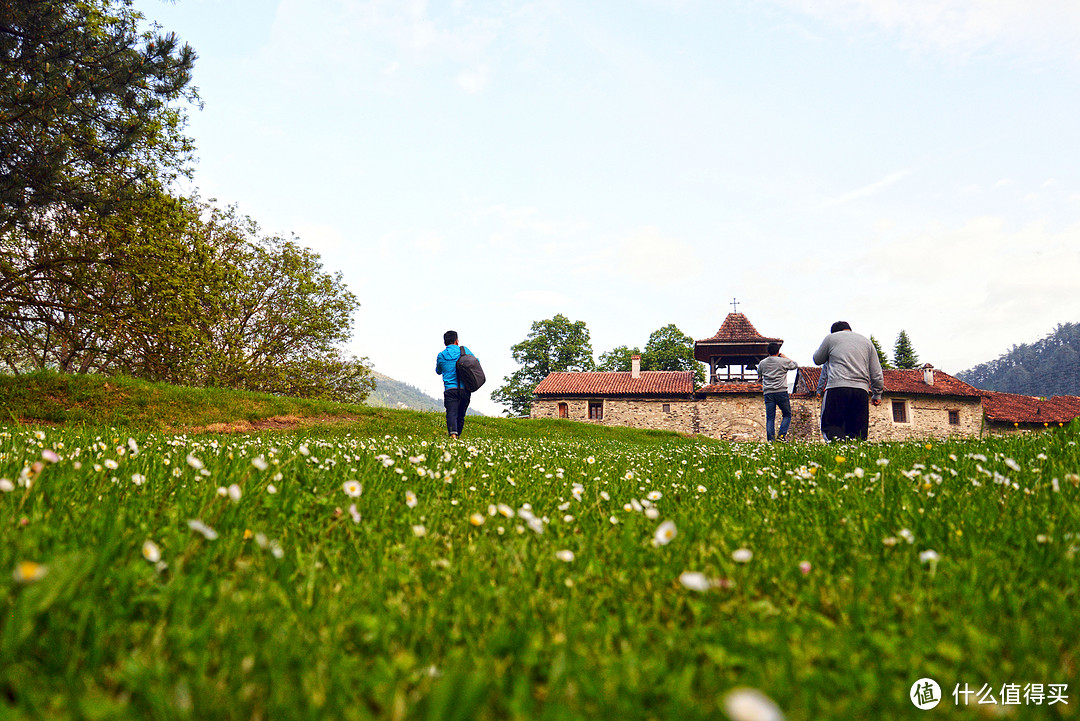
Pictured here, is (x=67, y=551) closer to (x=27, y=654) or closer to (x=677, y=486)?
(x=27, y=654)

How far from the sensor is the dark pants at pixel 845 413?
30.8 feet

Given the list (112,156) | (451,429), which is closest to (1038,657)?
(451,429)

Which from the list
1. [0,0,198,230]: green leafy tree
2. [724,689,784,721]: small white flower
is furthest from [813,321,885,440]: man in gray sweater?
[0,0,198,230]: green leafy tree

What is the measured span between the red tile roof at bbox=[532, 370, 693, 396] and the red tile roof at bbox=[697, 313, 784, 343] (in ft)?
13.0

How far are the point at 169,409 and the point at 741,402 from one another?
112 feet

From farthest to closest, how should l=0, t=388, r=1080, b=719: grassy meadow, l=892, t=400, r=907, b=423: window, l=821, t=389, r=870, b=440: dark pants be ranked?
l=892, t=400, r=907, b=423: window
l=821, t=389, r=870, b=440: dark pants
l=0, t=388, r=1080, b=719: grassy meadow

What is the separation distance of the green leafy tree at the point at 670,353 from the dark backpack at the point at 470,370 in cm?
4789

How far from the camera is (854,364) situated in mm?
9242

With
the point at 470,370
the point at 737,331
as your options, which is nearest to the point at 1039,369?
the point at 737,331

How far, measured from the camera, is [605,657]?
1502 millimetres

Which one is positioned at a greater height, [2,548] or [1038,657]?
[2,548]

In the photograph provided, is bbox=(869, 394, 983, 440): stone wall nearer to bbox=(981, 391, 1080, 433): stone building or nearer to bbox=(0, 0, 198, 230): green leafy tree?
bbox=(981, 391, 1080, 433): stone building

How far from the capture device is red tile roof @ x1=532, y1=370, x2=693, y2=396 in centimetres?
3909

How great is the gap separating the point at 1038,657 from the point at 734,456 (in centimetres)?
490
